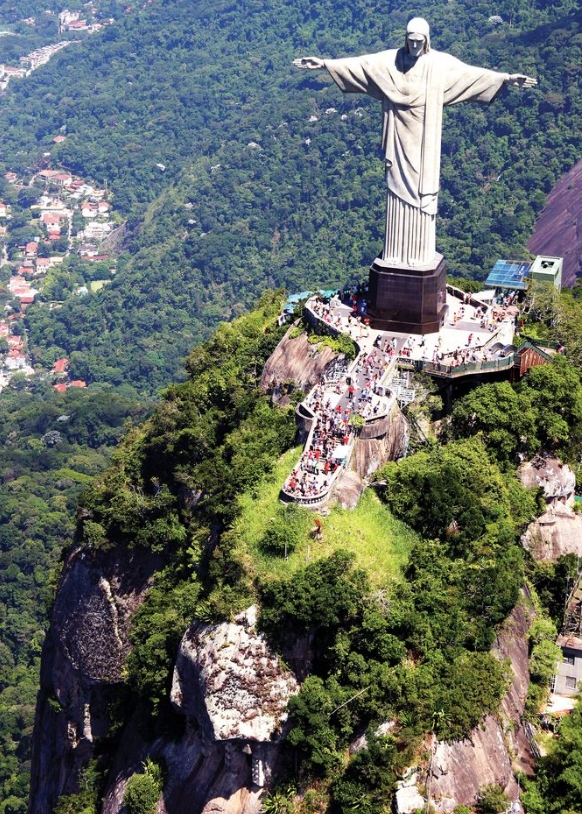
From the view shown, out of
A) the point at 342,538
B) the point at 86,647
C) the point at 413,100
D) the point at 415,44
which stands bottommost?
the point at 86,647

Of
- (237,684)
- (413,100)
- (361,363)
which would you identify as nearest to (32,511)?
(361,363)

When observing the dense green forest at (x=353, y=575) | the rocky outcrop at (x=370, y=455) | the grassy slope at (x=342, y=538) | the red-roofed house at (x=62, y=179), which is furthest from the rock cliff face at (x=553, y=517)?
the red-roofed house at (x=62, y=179)

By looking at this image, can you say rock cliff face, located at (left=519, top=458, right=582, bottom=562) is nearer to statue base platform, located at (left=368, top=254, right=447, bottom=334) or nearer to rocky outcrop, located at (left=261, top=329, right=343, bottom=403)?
statue base platform, located at (left=368, top=254, right=447, bottom=334)

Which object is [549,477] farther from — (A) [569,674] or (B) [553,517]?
(A) [569,674]

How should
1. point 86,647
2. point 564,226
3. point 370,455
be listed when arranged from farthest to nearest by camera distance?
point 564,226
point 86,647
point 370,455

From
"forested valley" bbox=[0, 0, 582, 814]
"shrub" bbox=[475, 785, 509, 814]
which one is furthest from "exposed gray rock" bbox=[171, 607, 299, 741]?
"shrub" bbox=[475, 785, 509, 814]

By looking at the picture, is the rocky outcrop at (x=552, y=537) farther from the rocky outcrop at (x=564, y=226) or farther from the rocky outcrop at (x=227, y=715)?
the rocky outcrop at (x=564, y=226)
